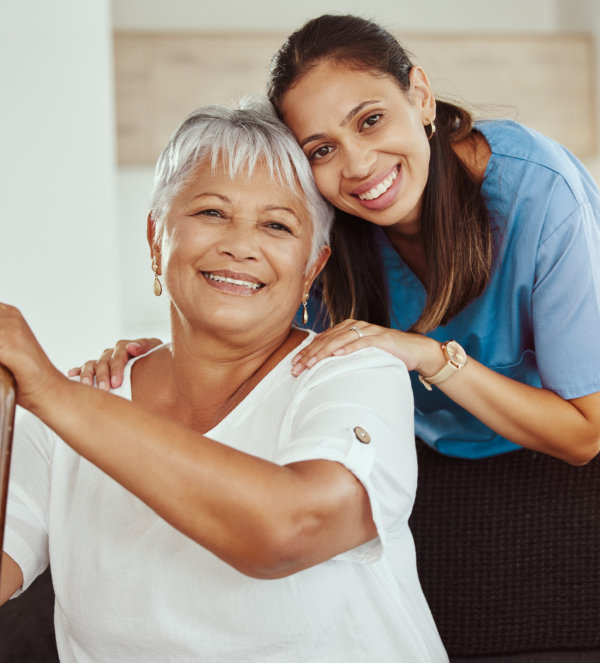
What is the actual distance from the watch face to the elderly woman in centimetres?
25

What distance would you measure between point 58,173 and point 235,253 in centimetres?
196

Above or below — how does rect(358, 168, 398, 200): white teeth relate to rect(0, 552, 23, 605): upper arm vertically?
above

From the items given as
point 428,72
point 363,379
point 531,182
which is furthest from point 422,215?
point 428,72

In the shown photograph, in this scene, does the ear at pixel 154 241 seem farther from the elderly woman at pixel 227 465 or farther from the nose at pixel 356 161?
the nose at pixel 356 161

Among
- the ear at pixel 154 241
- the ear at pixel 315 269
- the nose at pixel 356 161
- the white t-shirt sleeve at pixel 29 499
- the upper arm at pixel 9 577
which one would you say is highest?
the nose at pixel 356 161

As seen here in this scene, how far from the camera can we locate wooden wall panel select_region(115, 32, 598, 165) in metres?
4.69

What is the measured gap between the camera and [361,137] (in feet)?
4.80

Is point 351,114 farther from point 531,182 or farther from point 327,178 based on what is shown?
Result: point 531,182

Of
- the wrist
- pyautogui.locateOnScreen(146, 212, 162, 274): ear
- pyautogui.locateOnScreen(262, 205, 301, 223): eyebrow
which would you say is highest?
pyautogui.locateOnScreen(262, 205, 301, 223): eyebrow

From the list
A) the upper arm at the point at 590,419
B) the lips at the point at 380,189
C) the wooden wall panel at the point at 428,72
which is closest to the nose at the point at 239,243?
the lips at the point at 380,189

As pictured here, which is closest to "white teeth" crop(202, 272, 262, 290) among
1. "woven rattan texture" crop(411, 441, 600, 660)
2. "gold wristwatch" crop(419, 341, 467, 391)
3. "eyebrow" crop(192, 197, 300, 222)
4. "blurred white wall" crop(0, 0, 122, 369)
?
"eyebrow" crop(192, 197, 300, 222)

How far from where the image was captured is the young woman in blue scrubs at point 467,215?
4.72ft

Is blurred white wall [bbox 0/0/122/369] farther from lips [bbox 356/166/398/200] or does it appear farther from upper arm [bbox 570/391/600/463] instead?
upper arm [bbox 570/391/600/463]

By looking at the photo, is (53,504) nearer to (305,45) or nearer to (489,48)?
(305,45)
